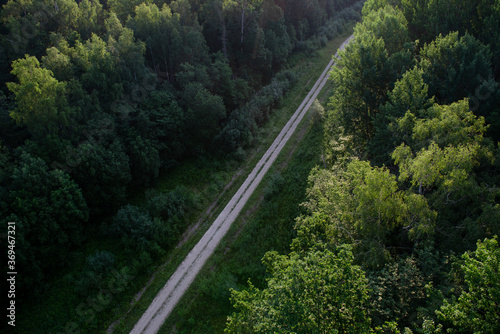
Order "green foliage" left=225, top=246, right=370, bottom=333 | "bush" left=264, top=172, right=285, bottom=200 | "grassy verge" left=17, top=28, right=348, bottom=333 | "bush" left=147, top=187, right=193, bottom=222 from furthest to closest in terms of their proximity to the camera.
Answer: "bush" left=264, top=172, right=285, bottom=200 < "bush" left=147, top=187, right=193, bottom=222 < "grassy verge" left=17, top=28, right=348, bottom=333 < "green foliage" left=225, top=246, right=370, bottom=333

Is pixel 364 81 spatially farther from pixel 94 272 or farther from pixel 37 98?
pixel 94 272

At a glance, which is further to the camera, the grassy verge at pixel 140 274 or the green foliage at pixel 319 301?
the grassy verge at pixel 140 274

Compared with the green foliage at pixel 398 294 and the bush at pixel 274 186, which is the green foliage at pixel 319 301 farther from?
the bush at pixel 274 186

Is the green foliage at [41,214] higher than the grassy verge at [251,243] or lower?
higher

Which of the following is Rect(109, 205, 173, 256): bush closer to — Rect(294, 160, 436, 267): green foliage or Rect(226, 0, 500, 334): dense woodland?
Rect(226, 0, 500, 334): dense woodland

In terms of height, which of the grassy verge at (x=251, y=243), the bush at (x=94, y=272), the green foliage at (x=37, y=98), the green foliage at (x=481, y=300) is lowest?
the grassy verge at (x=251, y=243)

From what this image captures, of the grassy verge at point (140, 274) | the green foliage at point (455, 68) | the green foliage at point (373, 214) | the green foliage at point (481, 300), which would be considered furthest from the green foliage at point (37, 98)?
the green foliage at point (455, 68)

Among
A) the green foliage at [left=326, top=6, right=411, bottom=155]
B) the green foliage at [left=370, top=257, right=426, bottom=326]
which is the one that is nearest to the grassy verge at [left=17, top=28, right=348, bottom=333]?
the green foliage at [left=326, top=6, right=411, bottom=155]
